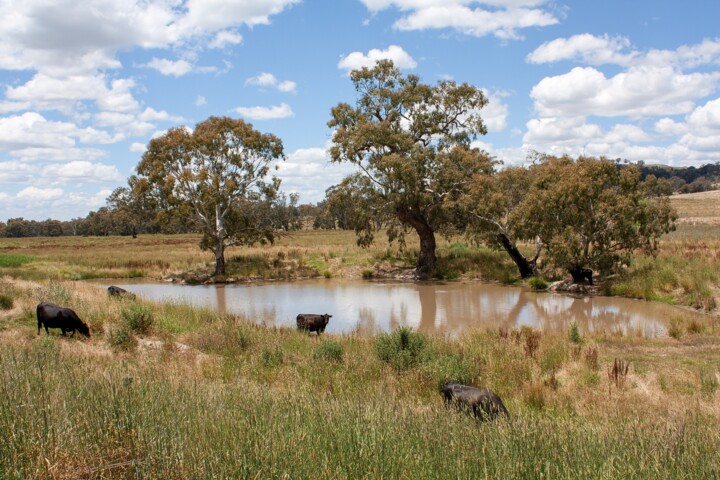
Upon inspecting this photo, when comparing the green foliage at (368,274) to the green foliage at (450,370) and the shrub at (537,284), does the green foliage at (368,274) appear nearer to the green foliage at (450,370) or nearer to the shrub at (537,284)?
the shrub at (537,284)

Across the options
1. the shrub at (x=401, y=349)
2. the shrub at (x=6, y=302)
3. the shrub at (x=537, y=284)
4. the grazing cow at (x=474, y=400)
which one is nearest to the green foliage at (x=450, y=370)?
the shrub at (x=401, y=349)

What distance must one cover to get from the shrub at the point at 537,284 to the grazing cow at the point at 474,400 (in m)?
20.1

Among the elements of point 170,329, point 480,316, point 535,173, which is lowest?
point 480,316

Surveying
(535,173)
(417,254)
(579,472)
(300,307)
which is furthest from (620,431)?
(417,254)

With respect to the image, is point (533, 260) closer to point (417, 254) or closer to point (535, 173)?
point (535, 173)

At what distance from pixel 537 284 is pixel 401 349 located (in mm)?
17800

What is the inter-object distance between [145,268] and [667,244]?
32086 millimetres

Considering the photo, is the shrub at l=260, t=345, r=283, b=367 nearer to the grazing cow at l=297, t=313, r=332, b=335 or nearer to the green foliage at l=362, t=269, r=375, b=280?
Answer: the grazing cow at l=297, t=313, r=332, b=335

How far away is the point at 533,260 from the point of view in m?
29.5

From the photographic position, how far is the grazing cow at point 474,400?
7305 mm

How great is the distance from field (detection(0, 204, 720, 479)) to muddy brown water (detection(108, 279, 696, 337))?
314 centimetres

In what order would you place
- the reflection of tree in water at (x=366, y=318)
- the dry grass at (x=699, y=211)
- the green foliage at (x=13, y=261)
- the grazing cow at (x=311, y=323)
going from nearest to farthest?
the grazing cow at (x=311, y=323) < the reflection of tree in water at (x=366, y=318) < the green foliage at (x=13, y=261) < the dry grass at (x=699, y=211)

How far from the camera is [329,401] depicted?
615 cm

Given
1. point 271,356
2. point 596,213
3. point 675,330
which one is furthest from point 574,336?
point 596,213
